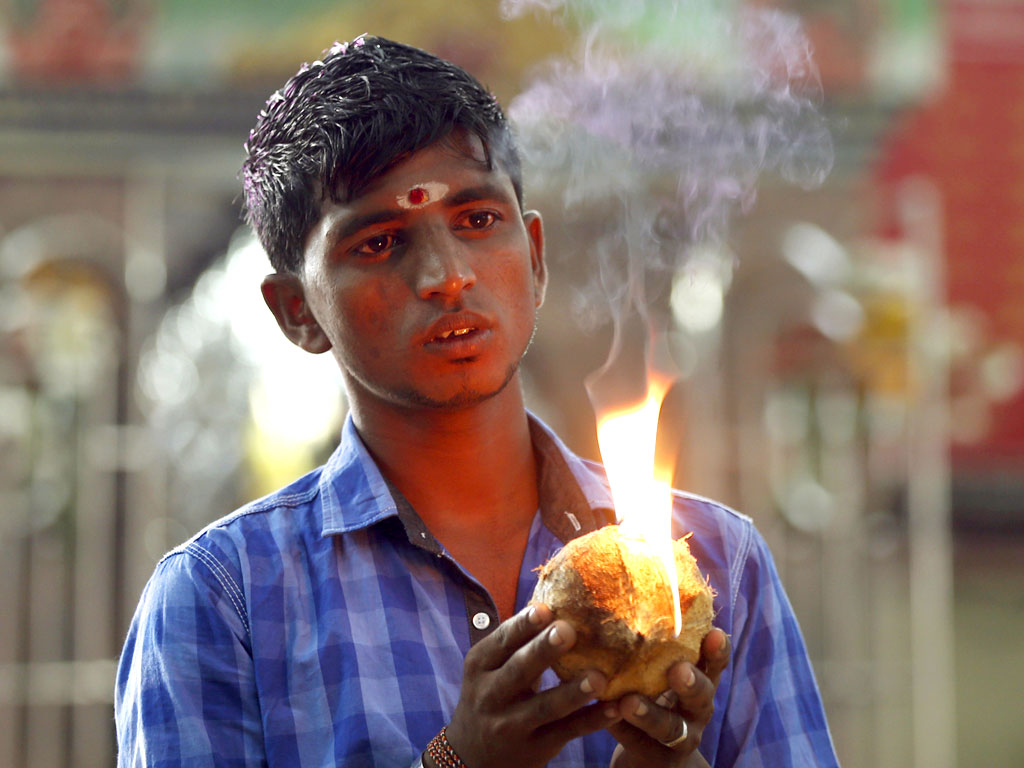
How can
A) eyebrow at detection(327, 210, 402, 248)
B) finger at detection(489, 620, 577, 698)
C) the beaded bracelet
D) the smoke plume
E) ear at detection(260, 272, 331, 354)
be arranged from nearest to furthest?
finger at detection(489, 620, 577, 698), the beaded bracelet, eyebrow at detection(327, 210, 402, 248), ear at detection(260, 272, 331, 354), the smoke plume

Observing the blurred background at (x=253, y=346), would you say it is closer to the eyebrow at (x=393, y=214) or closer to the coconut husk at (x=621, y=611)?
the eyebrow at (x=393, y=214)

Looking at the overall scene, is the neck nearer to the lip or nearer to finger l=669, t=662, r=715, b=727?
the lip

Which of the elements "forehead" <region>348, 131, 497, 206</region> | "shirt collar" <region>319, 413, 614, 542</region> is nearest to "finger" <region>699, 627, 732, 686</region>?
"shirt collar" <region>319, 413, 614, 542</region>

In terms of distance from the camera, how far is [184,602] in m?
1.44

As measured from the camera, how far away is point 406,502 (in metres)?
1.56

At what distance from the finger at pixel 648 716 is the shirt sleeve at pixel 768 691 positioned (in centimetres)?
37

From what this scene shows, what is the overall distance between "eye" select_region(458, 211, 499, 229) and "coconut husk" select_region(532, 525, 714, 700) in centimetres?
45

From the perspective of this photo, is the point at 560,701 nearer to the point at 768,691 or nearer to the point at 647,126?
the point at 768,691

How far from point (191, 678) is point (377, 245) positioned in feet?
1.74

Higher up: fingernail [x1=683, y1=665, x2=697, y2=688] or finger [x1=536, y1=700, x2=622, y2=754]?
fingernail [x1=683, y1=665, x2=697, y2=688]

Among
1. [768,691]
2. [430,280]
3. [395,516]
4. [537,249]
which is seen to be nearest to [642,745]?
[768,691]

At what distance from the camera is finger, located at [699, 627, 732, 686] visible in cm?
119

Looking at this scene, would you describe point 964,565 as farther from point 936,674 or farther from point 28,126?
point 28,126

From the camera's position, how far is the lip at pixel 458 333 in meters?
1.45
